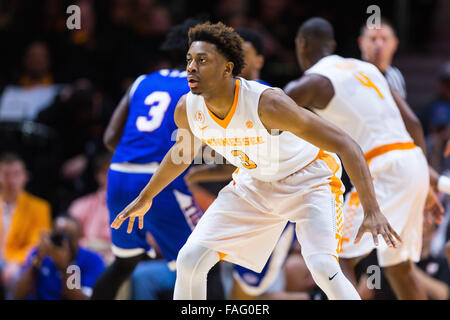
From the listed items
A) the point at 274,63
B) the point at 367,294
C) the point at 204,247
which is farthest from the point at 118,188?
the point at 274,63

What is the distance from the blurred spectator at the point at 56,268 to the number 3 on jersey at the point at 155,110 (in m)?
1.36

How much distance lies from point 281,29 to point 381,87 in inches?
165

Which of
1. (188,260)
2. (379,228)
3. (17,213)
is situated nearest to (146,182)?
(188,260)

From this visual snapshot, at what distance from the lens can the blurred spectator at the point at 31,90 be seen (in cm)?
743

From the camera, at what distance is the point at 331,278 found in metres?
3.39

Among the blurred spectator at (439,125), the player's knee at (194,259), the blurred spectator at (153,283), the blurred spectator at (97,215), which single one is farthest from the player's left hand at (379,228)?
the blurred spectator at (439,125)

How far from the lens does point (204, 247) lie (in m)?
3.60

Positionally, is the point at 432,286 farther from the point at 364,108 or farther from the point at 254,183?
the point at 254,183

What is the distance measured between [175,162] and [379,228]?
1136 millimetres

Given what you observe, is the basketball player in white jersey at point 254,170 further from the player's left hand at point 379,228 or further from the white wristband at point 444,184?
the white wristband at point 444,184

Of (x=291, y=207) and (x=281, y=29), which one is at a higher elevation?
(x=281, y=29)

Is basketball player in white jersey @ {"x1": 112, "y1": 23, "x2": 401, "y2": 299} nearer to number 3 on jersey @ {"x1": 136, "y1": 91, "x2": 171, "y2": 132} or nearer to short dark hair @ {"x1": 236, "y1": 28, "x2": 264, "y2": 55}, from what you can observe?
number 3 on jersey @ {"x1": 136, "y1": 91, "x2": 171, "y2": 132}

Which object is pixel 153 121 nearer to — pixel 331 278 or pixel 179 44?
pixel 179 44

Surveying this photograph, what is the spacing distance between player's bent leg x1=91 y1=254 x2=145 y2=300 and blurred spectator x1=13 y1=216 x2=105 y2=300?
30.0 inches
